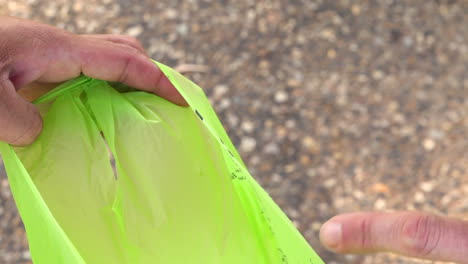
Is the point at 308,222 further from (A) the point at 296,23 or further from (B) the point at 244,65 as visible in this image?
(A) the point at 296,23

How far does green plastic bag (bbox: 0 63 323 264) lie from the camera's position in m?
0.84

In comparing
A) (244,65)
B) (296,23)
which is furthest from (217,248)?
(296,23)

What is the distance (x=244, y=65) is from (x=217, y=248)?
3.30ft

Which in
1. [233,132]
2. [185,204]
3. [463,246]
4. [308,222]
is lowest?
[308,222]

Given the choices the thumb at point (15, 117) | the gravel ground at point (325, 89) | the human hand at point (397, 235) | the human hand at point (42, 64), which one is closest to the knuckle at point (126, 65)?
the human hand at point (42, 64)

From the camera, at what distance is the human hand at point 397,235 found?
66cm

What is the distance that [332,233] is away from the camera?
0.66 meters

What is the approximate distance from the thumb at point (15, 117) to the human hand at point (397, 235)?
450 mm

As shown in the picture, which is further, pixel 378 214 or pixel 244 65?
pixel 244 65

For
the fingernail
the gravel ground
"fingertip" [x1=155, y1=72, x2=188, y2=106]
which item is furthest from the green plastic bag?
the gravel ground

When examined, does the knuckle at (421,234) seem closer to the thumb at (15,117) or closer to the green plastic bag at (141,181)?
the green plastic bag at (141,181)

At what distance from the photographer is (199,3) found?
196cm

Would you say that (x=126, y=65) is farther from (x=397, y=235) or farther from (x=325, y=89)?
(x=325, y=89)

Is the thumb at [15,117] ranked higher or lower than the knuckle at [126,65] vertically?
lower
